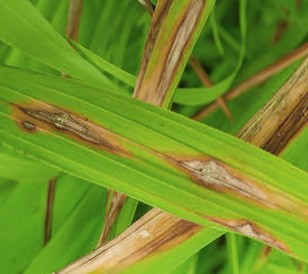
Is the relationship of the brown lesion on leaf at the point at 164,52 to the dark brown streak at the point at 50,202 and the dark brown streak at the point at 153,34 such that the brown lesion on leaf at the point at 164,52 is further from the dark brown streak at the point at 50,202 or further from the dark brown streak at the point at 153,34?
the dark brown streak at the point at 50,202

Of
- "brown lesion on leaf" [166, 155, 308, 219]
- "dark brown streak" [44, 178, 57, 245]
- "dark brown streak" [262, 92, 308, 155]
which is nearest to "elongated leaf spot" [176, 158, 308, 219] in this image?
"brown lesion on leaf" [166, 155, 308, 219]

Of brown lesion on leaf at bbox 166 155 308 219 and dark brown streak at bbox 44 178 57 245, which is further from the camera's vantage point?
dark brown streak at bbox 44 178 57 245

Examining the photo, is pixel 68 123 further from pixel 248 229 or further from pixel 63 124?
pixel 248 229

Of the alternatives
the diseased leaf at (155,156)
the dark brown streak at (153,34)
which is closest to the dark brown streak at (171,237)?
the diseased leaf at (155,156)

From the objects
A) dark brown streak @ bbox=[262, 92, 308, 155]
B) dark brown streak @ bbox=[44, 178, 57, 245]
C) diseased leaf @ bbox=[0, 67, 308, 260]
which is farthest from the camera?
dark brown streak @ bbox=[44, 178, 57, 245]

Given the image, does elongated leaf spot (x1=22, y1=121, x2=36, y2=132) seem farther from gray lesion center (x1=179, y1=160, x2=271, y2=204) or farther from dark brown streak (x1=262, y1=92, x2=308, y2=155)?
dark brown streak (x1=262, y1=92, x2=308, y2=155)

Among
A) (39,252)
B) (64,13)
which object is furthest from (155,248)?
(64,13)
